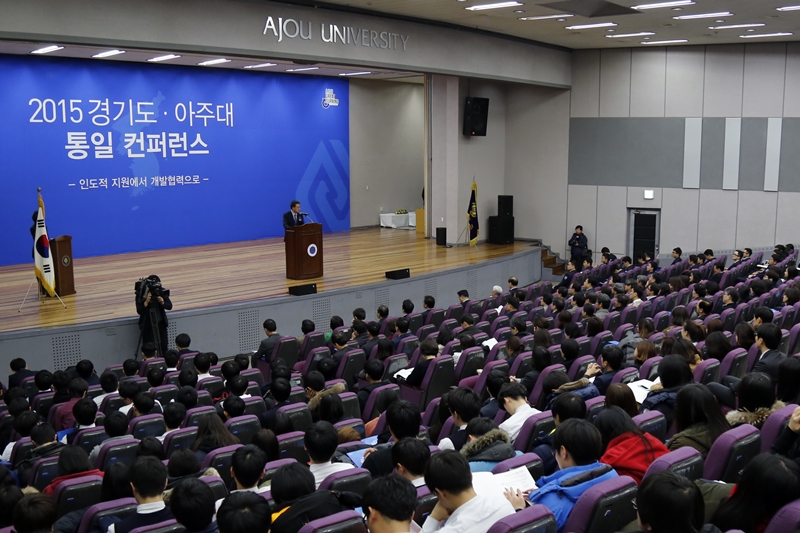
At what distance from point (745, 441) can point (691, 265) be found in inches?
389

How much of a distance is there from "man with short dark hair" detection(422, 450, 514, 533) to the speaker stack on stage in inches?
595

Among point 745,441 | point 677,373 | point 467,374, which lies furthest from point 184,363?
point 745,441

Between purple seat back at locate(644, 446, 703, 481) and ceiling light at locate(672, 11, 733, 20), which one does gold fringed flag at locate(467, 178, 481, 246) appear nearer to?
ceiling light at locate(672, 11, 733, 20)

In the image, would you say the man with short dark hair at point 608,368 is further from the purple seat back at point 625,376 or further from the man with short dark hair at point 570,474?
the man with short dark hair at point 570,474

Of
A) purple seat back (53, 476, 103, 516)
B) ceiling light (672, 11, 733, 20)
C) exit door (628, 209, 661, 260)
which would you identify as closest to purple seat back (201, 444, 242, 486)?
purple seat back (53, 476, 103, 516)

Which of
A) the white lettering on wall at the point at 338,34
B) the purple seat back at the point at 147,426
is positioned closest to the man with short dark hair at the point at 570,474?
the purple seat back at the point at 147,426

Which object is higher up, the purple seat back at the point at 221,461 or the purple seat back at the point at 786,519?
the purple seat back at the point at 786,519

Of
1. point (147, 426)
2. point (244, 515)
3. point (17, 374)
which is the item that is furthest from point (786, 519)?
point (17, 374)

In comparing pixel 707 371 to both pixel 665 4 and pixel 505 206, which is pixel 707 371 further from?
pixel 505 206

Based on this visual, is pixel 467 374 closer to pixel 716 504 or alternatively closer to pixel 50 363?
pixel 716 504

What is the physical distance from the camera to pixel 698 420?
12.3ft

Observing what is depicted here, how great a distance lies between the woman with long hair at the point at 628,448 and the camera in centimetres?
334

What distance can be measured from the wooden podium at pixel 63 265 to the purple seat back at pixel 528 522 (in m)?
9.70

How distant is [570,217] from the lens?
18172mm
